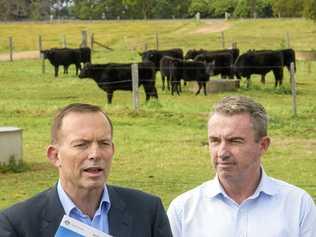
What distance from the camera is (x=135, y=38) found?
63219 mm

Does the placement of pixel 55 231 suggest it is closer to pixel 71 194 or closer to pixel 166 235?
pixel 71 194

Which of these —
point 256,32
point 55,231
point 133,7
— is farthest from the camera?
point 133,7

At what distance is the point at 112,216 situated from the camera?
3785mm

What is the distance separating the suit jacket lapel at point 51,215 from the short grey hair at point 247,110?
952mm

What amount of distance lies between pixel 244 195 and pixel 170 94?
990 inches

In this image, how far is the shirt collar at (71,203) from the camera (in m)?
3.72

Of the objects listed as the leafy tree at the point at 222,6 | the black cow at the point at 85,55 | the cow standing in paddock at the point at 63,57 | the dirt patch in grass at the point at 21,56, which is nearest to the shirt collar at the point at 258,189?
the cow standing in paddock at the point at 63,57

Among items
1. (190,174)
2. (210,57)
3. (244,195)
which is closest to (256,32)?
(210,57)

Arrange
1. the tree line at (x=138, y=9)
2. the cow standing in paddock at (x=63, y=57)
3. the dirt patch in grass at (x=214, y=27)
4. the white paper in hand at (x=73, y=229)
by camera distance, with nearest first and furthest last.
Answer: the white paper in hand at (x=73, y=229) < the cow standing in paddock at (x=63, y=57) < the dirt patch in grass at (x=214, y=27) < the tree line at (x=138, y=9)

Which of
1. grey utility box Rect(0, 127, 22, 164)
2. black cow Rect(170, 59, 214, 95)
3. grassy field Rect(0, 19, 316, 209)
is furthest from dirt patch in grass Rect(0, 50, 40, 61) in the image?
grey utility box Rect(0, 127, 22, 164)

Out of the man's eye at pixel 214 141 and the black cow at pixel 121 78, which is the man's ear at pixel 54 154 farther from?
the black cow at pixel 121 78

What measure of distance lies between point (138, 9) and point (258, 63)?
233 ft

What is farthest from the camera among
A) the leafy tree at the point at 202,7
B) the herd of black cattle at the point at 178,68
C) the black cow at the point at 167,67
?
the leafy tree at the point at 202,7

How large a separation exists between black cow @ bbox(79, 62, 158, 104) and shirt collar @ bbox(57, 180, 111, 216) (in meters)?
22.2
